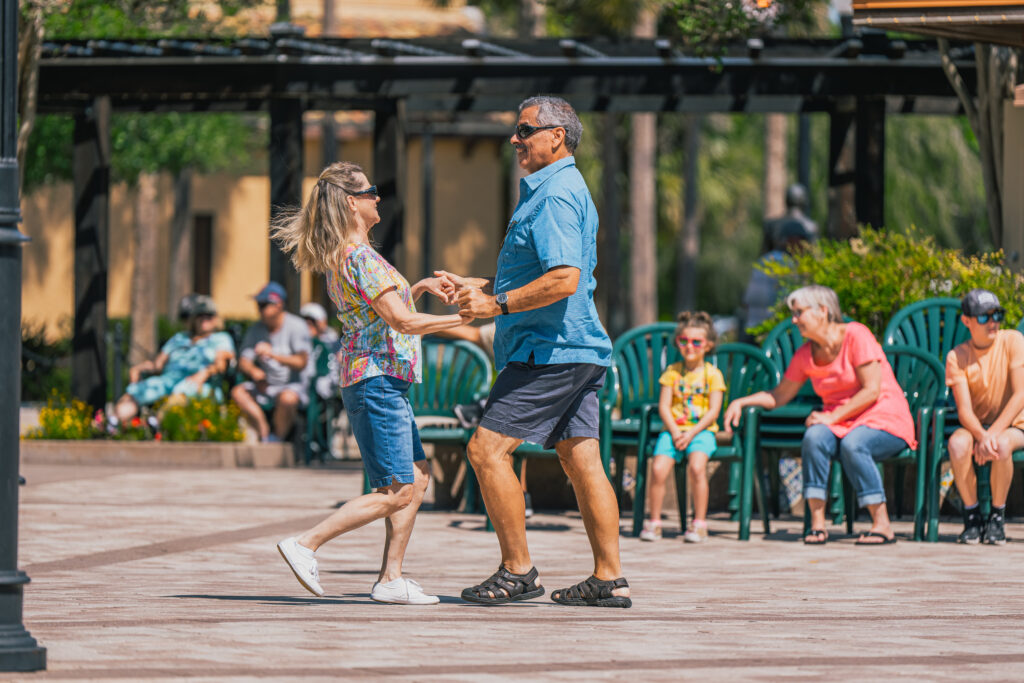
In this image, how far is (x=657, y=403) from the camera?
1024cm

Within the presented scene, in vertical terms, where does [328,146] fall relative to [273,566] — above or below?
above

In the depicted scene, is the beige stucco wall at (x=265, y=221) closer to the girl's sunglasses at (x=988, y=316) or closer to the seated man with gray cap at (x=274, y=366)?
the seated man with gray cap at (x=274, y=366)

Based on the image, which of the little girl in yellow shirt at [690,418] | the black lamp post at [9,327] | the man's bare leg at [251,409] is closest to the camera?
Answer: the black lamp post at [9,327]

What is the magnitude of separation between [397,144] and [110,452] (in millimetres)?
3604

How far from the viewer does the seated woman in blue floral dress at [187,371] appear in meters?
14.5

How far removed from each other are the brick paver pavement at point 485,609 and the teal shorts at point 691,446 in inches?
19.2

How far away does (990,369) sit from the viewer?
362 inches

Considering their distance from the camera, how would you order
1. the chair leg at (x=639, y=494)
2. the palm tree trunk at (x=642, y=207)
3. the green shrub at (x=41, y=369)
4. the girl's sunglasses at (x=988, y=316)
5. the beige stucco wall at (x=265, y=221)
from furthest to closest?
the beige stucco wall at (x=265, y=221)
the palm tree trunk at (x=642, y=207)
the green shrub at (x=41, y=369)
the chair leg at (x=639, y=494)
the girl's sunglasses at (x=988, y=316)

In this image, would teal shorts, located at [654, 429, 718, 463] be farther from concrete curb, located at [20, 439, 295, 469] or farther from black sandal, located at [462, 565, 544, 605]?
concrete curb, located at [20, 439, 295, 469]

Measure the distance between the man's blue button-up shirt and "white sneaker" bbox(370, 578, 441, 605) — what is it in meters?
0.96

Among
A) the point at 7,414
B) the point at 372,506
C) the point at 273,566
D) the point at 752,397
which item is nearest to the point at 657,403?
the point at 752,397

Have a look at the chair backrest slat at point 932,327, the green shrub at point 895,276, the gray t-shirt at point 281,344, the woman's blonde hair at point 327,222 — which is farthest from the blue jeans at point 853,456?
the gray t-shirt at point 281,344

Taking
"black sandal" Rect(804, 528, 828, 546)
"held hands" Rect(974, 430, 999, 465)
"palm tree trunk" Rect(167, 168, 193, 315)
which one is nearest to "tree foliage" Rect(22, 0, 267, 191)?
"palm tree trunk" Rect(167, 168, 193, 315)

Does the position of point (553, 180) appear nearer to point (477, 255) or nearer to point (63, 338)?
point (63, 338)
